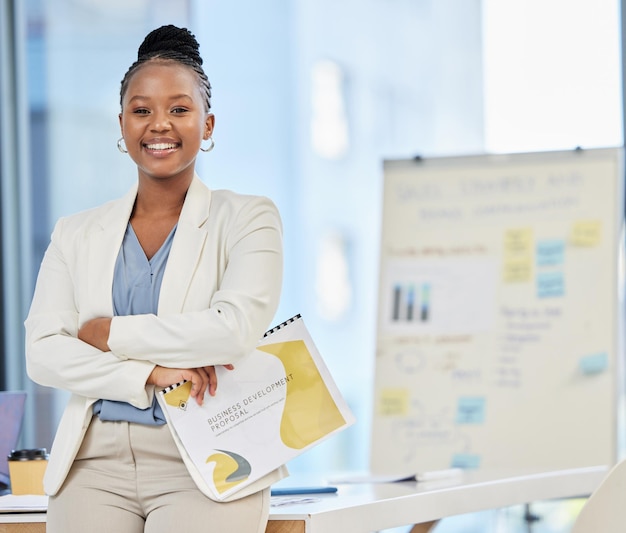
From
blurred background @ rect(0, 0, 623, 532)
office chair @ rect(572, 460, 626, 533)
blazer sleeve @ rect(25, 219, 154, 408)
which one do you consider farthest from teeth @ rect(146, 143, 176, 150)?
blurred background @ rect(0, 0, 623, 532)

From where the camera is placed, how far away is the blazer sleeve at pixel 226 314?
1.62m

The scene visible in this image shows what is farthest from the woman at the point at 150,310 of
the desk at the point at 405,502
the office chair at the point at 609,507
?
the office chair at the point at 609,507

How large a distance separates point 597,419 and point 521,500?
85cm

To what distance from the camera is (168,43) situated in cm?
178

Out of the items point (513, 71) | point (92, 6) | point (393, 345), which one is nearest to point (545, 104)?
point (513, 71)

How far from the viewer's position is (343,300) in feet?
17.3

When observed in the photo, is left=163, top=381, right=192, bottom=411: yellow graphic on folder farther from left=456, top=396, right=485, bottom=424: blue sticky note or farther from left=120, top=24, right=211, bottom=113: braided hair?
left=456, top=396, right=485, bottom=424: blue sticky note

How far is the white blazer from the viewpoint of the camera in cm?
162

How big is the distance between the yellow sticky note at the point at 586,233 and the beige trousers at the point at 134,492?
2074 millimetres

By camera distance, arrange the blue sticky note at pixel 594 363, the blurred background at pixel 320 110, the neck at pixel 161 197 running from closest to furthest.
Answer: the neck at pixel 161 197 < the blue sticky note at pixel 594 363 < the blurred background at pixel 320 110

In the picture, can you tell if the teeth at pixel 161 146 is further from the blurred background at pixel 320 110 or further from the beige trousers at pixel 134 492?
the blurred background at pixel 320 110

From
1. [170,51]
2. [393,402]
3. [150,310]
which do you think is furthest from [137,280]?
[393,402]

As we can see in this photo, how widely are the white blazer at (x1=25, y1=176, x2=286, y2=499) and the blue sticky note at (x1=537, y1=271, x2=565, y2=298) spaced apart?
1.83 m

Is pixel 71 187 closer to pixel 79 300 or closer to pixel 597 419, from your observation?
pixel 597 419
